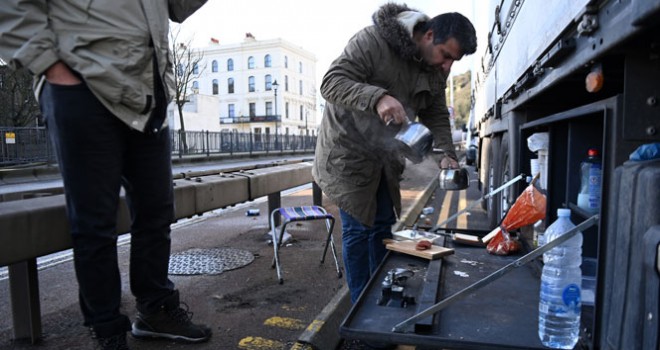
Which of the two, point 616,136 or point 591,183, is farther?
point 591,183

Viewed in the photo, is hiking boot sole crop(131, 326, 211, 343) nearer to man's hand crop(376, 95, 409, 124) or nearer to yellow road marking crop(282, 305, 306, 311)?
yellow road marking crop(282, 305, 306, 311)

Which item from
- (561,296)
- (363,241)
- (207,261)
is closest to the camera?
(561,296)

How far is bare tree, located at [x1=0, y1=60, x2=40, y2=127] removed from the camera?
59.3 ft

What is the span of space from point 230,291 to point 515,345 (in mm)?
2318

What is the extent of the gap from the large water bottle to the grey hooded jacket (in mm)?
1957

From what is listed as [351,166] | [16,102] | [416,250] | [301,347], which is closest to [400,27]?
[351,166]

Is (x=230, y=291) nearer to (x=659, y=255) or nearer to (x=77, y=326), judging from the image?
(x=77, y=326)

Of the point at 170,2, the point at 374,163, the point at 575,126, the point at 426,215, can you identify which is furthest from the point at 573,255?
the point at 426,215

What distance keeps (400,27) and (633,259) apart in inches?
69.4

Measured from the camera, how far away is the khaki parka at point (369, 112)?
2654mm

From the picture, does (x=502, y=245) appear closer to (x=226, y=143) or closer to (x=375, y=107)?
(x=375, y=107)

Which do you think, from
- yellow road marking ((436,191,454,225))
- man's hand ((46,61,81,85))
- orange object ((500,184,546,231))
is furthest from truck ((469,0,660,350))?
yellow road marking ((436,191,454,225))

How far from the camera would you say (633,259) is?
1.28m

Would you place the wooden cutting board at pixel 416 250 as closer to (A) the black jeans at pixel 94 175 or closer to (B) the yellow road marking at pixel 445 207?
(A) the black jeans at pixel 94 175
